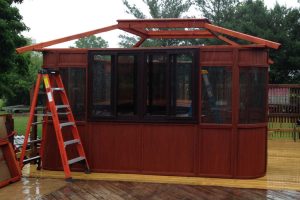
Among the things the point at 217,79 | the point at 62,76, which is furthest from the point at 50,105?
the point at 217,79

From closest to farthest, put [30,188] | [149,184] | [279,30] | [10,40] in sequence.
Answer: [30,188] < [149,184] < [10,40] < [279,30]

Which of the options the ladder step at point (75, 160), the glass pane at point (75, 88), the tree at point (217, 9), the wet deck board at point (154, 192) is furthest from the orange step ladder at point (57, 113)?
the tree at point (217, 9)

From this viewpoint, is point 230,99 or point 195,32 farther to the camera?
point 195,32

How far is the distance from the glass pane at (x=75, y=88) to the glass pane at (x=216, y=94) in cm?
191

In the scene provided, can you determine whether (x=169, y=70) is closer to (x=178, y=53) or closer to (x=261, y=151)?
(x=178, y=53)

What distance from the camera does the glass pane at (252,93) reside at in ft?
A: 21.6

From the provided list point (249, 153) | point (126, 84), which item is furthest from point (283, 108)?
point (126, 84)

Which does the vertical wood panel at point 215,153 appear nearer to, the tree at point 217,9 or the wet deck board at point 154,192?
the wet deck board at point 154,192

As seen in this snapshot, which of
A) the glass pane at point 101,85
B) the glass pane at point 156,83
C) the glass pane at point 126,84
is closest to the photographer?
the glass pane at point 156,83

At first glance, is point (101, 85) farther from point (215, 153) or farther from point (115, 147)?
point (215, 153)

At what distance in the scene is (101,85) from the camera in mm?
7062

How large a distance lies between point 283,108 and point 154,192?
7582mm

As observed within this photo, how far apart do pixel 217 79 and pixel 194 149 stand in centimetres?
Answer: 111

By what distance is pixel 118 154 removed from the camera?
7.09 metres
